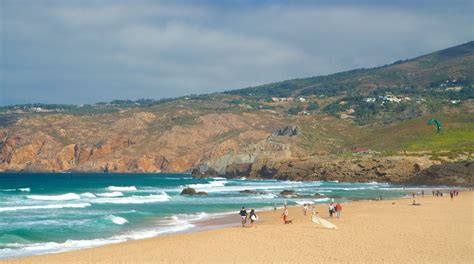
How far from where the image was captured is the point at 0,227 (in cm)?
3092

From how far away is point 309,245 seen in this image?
2214cm

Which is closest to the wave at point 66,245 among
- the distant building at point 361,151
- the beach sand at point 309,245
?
the beach sand at point 309,245

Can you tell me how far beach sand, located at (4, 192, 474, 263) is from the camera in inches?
764

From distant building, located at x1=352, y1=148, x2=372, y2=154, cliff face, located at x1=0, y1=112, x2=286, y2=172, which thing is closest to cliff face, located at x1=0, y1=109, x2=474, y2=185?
cliff face, located at x1=0, y1=112, x2=286, y2=172

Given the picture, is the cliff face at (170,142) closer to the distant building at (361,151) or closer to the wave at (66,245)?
the distant building at (361,151)

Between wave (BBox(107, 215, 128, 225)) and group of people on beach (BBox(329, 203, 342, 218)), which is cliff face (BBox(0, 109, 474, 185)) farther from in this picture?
wave (BBox(107, 215, 128, 225))

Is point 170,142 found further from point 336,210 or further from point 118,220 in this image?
point 336,210

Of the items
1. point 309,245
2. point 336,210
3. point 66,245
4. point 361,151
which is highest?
point 361,151

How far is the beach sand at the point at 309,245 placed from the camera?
19406 millimetres

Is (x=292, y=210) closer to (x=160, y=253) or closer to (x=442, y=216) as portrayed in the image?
(x=442, y=216)

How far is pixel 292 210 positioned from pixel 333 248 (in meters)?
21.0

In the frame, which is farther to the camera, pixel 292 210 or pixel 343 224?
pixel 292 210

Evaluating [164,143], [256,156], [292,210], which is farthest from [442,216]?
[164,143]

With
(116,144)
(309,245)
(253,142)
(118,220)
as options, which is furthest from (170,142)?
(309,245)
